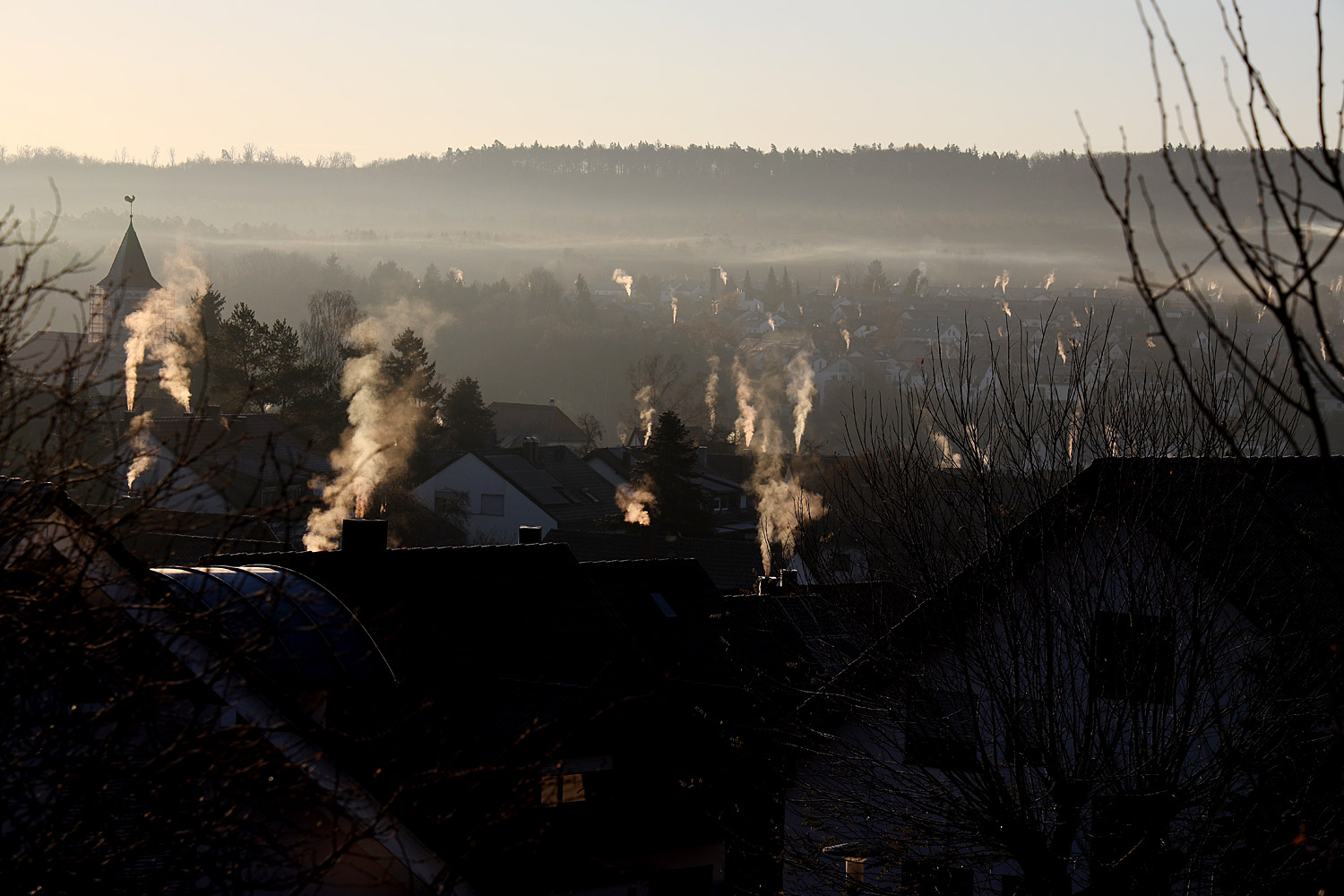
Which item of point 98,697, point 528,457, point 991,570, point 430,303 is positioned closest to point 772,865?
point 991,570

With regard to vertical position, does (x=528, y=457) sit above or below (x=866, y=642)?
above

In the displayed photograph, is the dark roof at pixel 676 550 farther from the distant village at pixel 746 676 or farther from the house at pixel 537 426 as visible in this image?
the house at pixel 537 426

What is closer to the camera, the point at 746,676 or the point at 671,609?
the point at 746,676

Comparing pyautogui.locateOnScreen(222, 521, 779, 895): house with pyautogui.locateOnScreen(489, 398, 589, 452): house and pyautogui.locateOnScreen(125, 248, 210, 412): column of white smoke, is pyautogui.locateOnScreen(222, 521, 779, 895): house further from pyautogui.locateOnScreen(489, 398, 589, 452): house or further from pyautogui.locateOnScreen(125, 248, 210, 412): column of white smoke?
pyautogui.locateOnScreen(489, 398, 589, 452): house

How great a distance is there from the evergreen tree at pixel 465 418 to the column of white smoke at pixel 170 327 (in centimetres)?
1360

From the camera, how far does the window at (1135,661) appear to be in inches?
373

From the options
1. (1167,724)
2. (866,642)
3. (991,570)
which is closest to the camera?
(1167,724)

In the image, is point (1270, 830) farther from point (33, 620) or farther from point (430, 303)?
point (430, 303)

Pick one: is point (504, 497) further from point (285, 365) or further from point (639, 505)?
point (285, 365)

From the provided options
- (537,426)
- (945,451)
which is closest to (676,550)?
(945,451)

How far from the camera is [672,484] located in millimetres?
51938

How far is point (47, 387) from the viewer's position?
5.80m

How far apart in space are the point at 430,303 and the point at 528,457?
69.7 metres

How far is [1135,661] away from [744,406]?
324 feet
